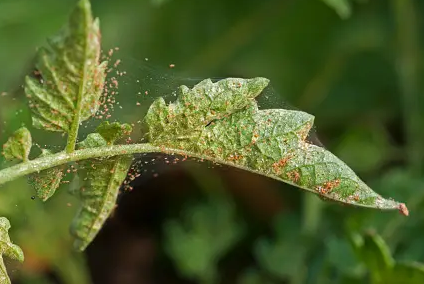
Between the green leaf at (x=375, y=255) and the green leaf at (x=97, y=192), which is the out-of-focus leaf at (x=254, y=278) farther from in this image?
the green leaf at (x=97, y=192)

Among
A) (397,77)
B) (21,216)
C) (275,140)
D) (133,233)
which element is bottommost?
(133,233)

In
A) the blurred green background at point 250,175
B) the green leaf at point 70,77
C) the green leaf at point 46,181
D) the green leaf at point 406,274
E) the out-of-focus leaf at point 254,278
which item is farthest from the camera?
the out-of-focus leaf at point 254,278

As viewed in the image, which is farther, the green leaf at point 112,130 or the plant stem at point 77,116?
the green leaf at point 112,130

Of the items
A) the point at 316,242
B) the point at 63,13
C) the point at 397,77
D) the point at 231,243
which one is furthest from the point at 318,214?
the point at 63,13

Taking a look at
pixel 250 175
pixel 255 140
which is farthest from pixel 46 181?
pixel 250 175

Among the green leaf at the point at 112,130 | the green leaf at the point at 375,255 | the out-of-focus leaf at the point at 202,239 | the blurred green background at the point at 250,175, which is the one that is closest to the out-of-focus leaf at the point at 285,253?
the blurred green background at the point at 250,175

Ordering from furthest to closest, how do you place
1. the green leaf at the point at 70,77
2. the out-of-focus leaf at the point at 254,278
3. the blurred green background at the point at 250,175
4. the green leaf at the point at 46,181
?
the out-of-focus leaf at the point at 254,278 < the blurred green background at the point at 250,175 < the green leaf at the point at 46,181 < the green leaf at the point at 70,77

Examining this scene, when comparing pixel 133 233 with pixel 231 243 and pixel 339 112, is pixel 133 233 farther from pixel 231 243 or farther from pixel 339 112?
pixel 339 112
